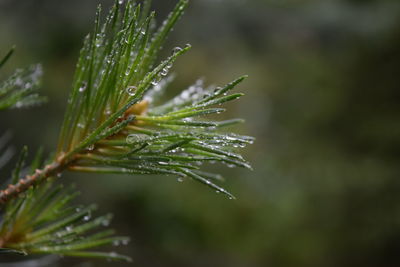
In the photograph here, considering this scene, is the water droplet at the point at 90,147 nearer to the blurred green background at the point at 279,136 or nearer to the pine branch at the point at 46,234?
the pine branch at the point at 46,234

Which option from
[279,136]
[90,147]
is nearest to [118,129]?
[90,147]

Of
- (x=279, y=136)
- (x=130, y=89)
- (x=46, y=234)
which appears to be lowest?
(x=46, y=234)

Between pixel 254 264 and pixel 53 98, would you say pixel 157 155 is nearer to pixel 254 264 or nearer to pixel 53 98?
pixel 53 98

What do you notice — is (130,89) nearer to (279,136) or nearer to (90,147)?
(90,147)

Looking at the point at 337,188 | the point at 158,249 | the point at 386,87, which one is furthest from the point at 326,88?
the point at 158,249

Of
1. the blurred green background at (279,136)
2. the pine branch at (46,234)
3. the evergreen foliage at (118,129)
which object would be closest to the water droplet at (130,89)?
the evergreen foliage at (118,129)
